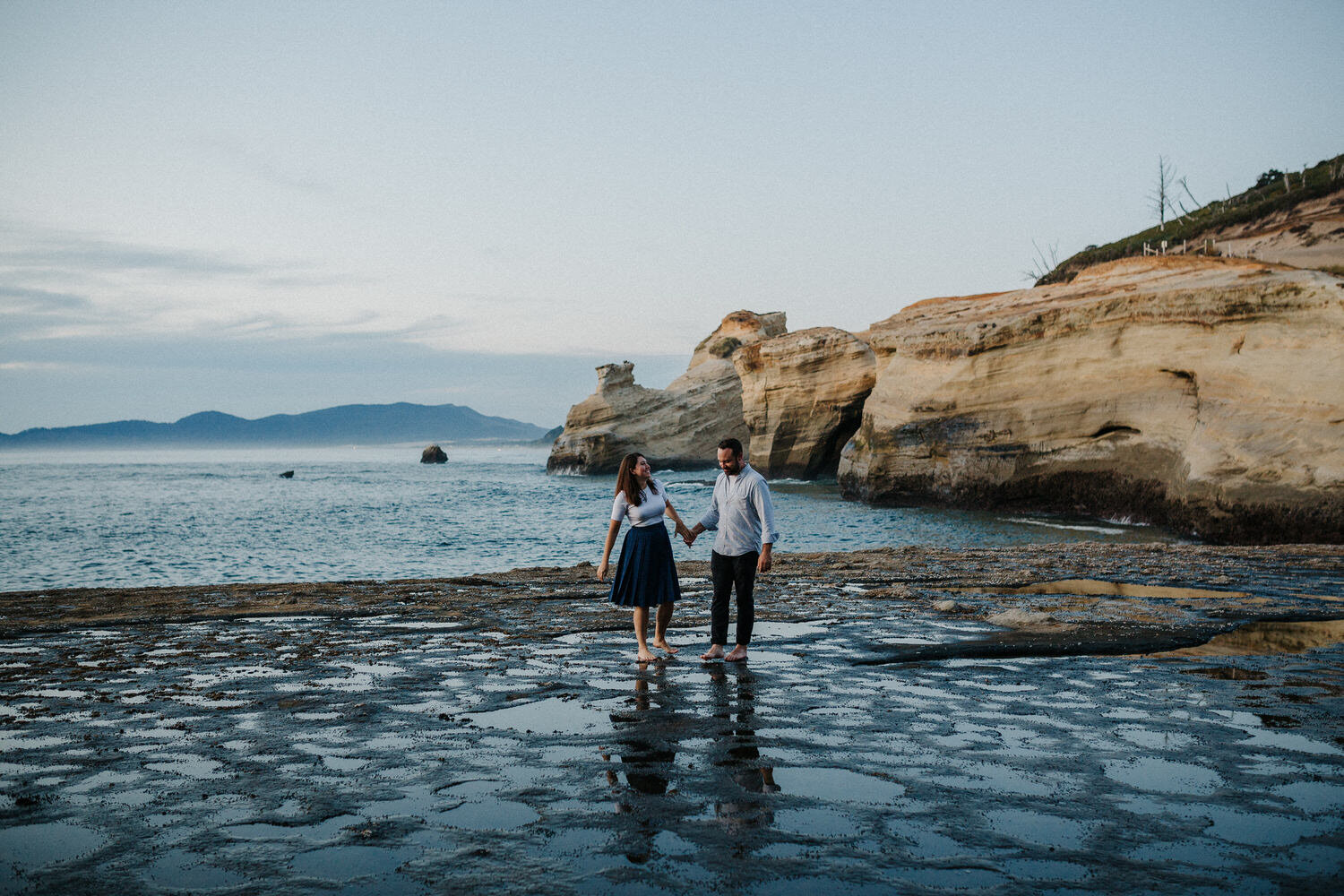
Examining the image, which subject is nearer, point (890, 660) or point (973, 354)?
point (890, 660)

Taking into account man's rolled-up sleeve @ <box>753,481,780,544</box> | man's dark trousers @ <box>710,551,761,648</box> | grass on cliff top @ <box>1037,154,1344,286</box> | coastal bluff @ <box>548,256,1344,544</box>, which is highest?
grass on cliff top @ <box>1037,154,1344,286</box>

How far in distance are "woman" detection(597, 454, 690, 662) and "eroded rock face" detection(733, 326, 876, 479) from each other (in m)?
40.5

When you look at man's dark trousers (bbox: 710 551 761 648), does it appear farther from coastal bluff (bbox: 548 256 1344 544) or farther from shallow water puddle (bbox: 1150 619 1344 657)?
coastal bluff (bbox: 548 256 1344 544)

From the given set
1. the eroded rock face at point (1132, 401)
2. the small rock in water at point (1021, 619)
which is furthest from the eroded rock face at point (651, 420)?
the small rock in water at point (1021, 619)

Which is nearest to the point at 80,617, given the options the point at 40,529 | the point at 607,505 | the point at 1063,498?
the point at 40,529

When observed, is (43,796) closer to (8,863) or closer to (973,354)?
(8,863)

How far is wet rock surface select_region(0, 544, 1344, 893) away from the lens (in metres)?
3.89

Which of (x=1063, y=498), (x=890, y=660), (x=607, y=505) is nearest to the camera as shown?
(x=890, y=660)

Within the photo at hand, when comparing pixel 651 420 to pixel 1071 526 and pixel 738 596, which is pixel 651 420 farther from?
pixel 738 596

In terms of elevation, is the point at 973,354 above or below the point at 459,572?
above

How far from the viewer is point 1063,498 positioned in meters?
28.5

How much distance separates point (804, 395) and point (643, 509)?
4301cm

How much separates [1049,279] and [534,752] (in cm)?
8760

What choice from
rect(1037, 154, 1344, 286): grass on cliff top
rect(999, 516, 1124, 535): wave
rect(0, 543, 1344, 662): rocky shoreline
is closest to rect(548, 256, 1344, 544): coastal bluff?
rect(999, 516, 1124, 535): wave
